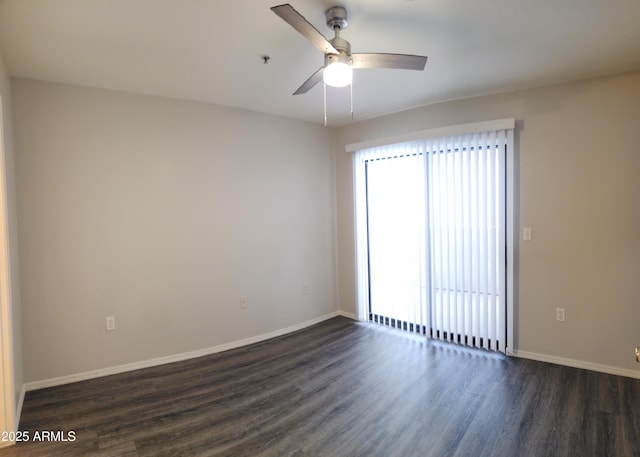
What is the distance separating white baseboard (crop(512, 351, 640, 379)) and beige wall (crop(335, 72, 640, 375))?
20 mm

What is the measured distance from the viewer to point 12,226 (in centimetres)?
248

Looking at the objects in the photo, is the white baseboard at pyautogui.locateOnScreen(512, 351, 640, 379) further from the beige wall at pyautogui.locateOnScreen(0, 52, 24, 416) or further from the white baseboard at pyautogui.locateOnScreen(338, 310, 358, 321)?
the beige wall at pyautogui.locateOnScreen(0, 52, 24, 416)

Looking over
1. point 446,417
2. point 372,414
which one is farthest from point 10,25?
point 446,417

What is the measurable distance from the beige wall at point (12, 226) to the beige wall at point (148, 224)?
0.15 metres

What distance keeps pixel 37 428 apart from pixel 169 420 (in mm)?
878

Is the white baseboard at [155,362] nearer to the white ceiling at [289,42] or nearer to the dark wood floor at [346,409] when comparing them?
the dark wood floor at [346,409]

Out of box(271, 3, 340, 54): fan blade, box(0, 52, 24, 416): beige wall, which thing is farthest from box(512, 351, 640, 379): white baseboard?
box(0, 52, 24, 416): beige wall

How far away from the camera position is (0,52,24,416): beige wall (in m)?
2.34

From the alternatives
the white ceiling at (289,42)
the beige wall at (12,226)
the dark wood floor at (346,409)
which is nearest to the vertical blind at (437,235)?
the dark wood floor at (346,409)

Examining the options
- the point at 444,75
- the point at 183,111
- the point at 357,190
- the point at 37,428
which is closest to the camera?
the point at 37,428

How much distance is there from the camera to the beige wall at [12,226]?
7.69ft

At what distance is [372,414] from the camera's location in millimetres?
2412

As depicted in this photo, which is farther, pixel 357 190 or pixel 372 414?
pixel 357 190

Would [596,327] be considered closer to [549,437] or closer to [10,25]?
[549,437]
